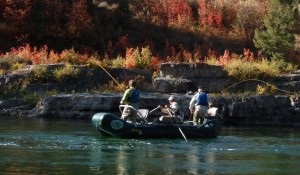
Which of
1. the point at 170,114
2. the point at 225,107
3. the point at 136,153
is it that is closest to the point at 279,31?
the point at 225,107

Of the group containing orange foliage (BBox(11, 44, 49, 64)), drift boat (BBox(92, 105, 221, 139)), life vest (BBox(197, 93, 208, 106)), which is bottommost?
drift boat (BBox(92, 105, 221, 139))

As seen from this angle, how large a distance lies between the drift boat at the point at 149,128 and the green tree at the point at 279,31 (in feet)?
49.2

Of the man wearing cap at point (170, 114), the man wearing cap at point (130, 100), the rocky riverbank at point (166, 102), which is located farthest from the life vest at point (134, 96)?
the rocky riverbank at point (166, 102)

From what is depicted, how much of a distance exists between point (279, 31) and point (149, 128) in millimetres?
17168

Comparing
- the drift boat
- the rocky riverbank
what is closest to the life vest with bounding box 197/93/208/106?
the drift boat

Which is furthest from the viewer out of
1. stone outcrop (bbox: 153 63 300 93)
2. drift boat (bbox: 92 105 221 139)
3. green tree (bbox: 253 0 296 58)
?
A: green tree (bbox: 253 0 296 58)

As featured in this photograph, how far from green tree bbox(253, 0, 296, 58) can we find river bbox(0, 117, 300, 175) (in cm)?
1151

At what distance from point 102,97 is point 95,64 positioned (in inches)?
166

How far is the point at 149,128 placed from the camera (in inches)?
993

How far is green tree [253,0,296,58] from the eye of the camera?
40000mm

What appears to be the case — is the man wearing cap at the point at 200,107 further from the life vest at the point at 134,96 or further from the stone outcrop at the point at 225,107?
the stone outcrop at the point at 225,107

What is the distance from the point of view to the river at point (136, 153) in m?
18.0

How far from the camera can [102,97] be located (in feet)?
108

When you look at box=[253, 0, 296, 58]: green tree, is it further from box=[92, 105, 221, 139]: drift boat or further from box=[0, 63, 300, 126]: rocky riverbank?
box=[92, 105, 221, 139]: drift boat
